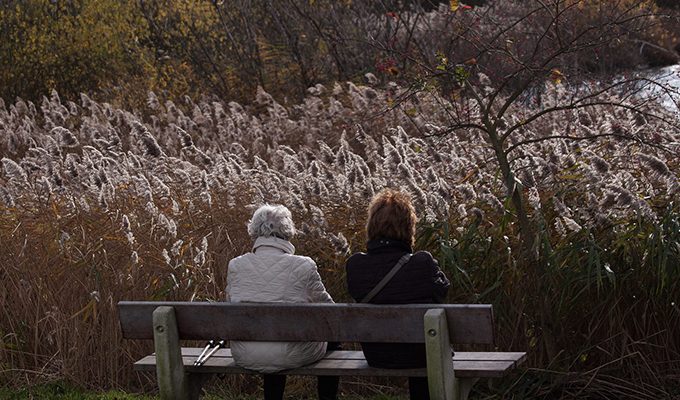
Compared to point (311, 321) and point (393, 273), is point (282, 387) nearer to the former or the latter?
point (311, 321)

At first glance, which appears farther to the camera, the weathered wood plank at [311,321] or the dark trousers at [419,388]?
the dark trousers at [419,388]

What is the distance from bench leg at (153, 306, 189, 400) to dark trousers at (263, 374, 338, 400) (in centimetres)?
39

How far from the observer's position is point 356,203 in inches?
339

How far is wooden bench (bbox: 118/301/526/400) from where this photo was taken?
5816 mm

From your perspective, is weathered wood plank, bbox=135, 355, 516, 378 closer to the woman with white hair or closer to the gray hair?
the woman with white hair

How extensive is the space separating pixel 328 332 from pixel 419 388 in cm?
62

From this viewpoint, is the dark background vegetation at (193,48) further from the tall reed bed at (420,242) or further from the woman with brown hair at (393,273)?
the woman with brown hair at (393,273)

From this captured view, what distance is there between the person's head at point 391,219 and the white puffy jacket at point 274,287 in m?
0.36

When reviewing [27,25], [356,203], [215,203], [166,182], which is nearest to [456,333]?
[356,203]

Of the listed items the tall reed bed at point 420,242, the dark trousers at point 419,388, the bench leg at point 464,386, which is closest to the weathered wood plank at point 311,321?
the bench leg at point 464,386

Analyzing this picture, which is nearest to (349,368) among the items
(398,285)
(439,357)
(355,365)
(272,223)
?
(355,365)

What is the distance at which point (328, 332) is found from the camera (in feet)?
19.9

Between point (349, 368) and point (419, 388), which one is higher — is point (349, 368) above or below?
above

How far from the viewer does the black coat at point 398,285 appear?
6156 millimetres
